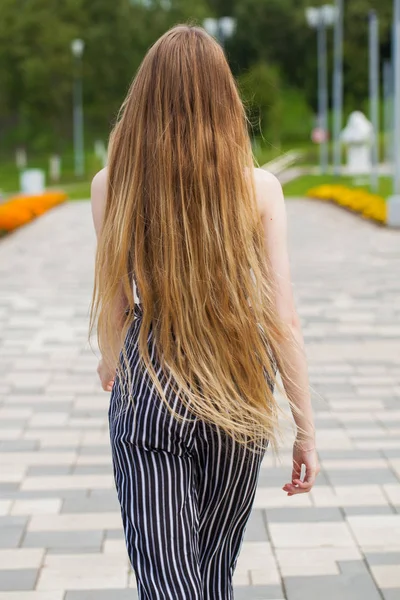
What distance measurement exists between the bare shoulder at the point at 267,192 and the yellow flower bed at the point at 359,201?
707 inches

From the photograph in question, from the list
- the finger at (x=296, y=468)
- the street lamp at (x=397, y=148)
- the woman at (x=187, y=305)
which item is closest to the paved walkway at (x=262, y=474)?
the finger at (x=296, y=468)

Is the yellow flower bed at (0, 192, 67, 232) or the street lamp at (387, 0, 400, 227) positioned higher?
the street lamp at (387, 0, 400, 227)

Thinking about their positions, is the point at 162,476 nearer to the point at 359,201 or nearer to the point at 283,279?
the point at 283,279

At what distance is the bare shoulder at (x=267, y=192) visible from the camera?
227cm

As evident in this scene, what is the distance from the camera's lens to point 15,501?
179 inches

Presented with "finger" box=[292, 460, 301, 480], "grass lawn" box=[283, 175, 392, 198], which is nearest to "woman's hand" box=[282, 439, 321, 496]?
"finger" box=[292, 460, 301, 480]

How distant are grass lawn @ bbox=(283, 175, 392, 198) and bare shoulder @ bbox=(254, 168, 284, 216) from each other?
98.4 feet

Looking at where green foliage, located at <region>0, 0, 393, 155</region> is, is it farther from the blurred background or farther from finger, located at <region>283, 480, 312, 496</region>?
finger, located at <region>283, 480, 312, 496</region>

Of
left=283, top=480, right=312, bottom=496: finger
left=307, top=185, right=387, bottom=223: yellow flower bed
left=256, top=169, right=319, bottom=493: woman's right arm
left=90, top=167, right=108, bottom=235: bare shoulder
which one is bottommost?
left=307, top=185, right=387, bottom=223: yellow flower bed

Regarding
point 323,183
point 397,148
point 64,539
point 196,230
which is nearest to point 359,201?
point 397,148

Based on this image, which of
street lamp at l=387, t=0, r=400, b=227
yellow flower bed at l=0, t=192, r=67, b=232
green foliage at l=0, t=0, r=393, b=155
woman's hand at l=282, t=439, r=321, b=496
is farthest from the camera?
green foliage at l=0, t=0, r=393, b=155

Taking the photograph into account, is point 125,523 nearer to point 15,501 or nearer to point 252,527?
point 252,527

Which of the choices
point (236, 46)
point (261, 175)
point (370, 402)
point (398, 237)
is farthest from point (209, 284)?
point (236, 46)

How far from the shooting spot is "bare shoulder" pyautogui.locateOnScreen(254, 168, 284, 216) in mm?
2266
